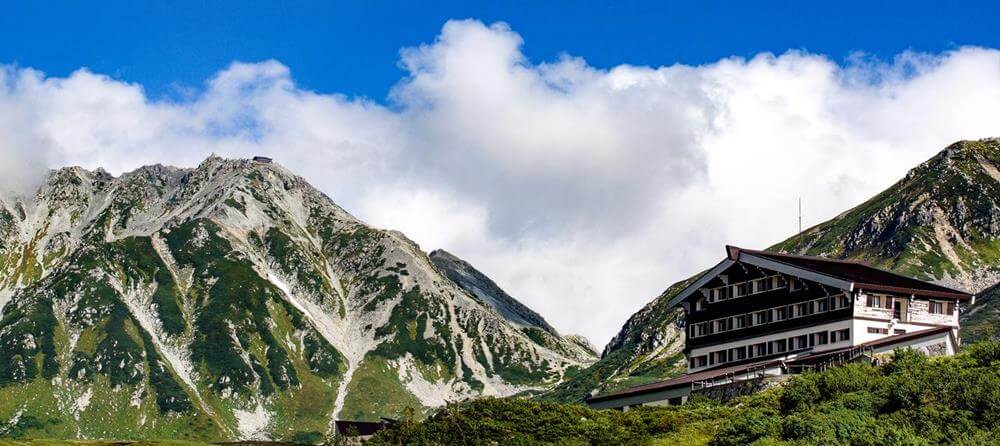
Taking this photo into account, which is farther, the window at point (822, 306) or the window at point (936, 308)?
the window at point (936, 308)

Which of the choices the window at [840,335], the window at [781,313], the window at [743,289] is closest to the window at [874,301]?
the window at [840,335]

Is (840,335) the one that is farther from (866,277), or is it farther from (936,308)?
(936,308)

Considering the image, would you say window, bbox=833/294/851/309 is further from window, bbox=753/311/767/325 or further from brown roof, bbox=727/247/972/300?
window, bbox=753/311/767/325

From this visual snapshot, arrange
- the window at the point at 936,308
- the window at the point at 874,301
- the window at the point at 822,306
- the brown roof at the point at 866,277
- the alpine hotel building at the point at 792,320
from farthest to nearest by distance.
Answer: the window at the point at 936,308 → the window at the point at 822,306 → the brown roof at the point at 866,277 → the window at the point at 874,301 → the alpine hotel building at the point at 792,320

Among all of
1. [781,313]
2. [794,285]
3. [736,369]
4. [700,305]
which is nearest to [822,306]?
[794,285]

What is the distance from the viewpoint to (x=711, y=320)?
12606cm

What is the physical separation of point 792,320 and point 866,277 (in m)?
6.67

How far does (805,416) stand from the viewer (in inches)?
3236

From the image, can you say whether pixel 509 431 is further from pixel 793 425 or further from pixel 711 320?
pixel 711 320

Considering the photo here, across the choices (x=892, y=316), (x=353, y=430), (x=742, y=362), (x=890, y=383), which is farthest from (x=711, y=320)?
(x=890, y=383)

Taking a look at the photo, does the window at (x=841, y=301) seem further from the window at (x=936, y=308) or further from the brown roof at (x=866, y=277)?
the window at (x=936, y=308)

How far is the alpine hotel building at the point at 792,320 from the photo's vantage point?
108375 millimetres

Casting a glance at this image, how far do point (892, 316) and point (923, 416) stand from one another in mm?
35885

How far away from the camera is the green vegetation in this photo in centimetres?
7744
